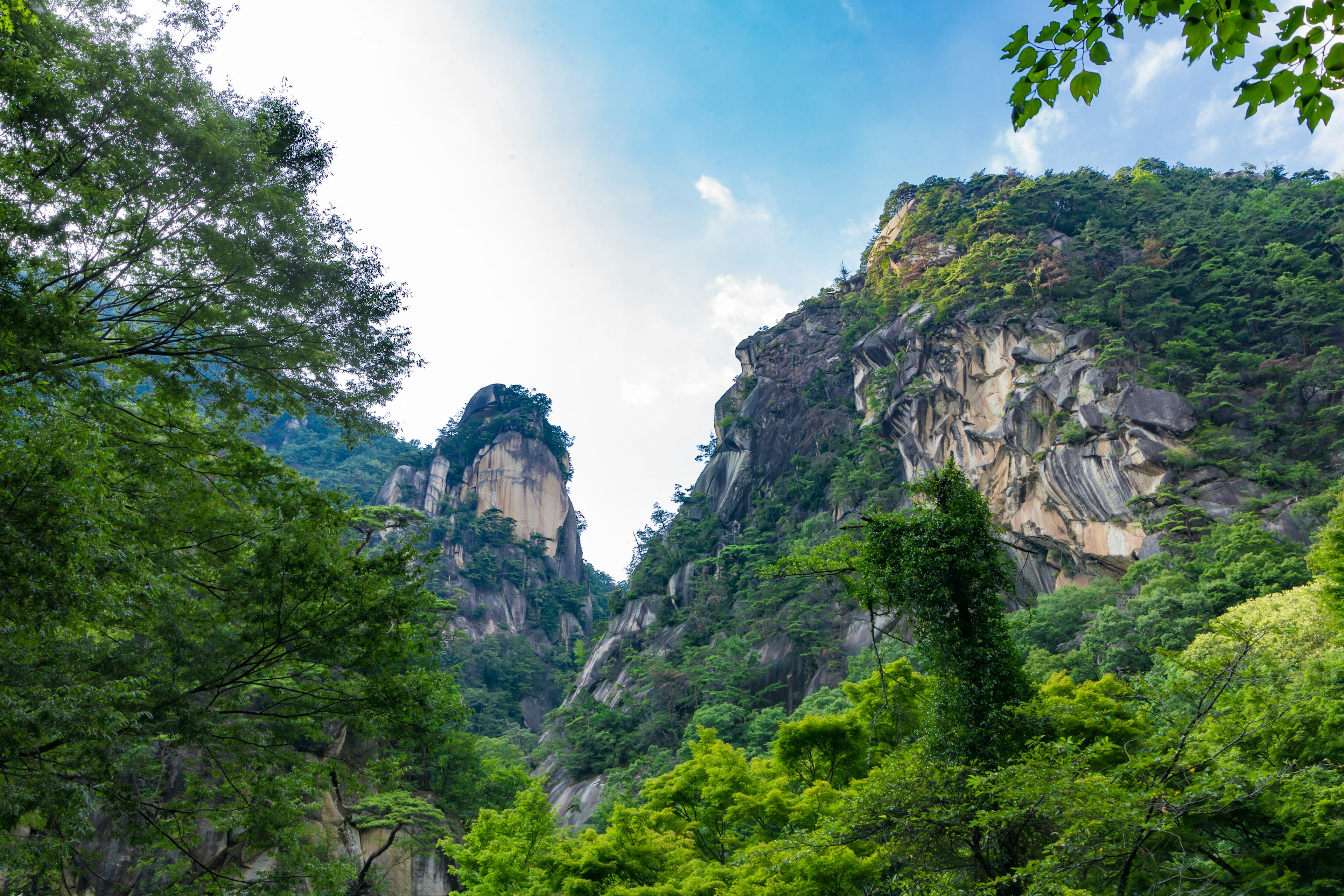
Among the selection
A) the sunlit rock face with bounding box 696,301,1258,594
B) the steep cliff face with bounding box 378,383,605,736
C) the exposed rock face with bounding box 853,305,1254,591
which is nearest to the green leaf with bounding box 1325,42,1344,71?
the sunlit rock face with bounding box 696,301,1258,594

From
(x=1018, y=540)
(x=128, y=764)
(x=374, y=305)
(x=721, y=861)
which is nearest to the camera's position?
(x=374, y=305)

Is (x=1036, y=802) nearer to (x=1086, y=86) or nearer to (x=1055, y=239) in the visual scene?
(x=1086, y=86)

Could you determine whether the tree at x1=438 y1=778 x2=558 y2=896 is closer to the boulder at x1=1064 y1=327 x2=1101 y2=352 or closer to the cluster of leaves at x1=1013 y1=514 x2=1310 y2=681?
the cluster of leaves at x1=1013 y1=514 x2=1310 y2=681

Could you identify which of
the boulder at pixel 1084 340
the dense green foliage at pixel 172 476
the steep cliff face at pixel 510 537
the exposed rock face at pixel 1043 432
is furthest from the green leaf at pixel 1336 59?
the steep cliff face at pixel 510 537

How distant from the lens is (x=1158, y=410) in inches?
909

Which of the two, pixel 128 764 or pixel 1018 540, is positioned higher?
pixel 1018 540

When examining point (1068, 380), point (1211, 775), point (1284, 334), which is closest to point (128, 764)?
point (1211, 775)

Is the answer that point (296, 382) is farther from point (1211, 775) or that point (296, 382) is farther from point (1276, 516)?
point (1276, 516)

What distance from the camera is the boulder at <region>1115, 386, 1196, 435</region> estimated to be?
22.6 meters

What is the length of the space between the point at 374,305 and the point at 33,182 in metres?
3.26

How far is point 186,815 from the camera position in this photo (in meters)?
5.80

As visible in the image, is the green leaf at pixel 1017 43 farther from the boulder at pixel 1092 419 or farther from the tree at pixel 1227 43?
the boulder at pixel 1092 419

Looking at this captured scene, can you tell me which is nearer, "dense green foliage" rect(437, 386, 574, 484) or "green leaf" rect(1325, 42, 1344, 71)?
"green leaf" rect(1325, 42, 1344, 71)

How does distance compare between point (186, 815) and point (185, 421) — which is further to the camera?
point (185, 421)
